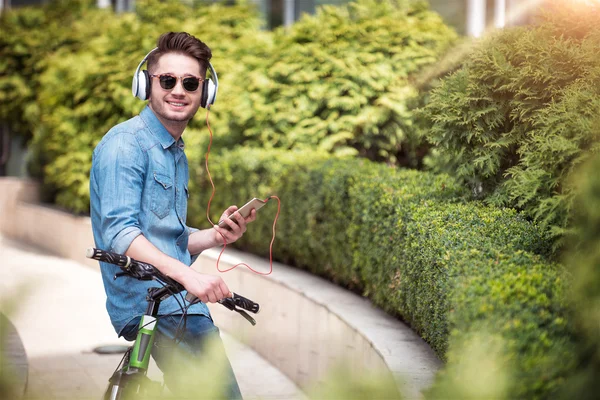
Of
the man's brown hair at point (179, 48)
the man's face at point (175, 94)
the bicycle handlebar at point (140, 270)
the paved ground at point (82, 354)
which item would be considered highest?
the man's brown hair at point (179, 48)

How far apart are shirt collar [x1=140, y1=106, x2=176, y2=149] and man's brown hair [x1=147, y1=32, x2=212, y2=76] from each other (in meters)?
0.20

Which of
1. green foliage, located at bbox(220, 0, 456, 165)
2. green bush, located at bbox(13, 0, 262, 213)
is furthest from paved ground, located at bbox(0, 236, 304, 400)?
green foliage, located at bbox(220, 0, 456, 165)

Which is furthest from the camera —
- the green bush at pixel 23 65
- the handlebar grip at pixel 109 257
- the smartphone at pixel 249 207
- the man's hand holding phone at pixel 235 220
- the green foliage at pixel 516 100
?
the green bush at pixel 23 65

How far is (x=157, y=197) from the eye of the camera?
318 centimetres

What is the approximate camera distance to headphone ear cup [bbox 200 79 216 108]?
350cm

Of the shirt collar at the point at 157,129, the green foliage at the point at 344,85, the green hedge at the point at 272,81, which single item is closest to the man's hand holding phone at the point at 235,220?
the shirt collar at the point at 157,129

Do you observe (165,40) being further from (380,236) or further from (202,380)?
(380,236)

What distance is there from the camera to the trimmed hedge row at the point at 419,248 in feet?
8.38

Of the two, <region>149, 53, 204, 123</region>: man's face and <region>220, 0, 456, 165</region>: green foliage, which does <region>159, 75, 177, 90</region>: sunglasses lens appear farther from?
<region>220, 0, 456, 165</region>: green foliage

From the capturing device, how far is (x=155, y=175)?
317 centimetres

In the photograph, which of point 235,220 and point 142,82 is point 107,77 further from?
point 235,220

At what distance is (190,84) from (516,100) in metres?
1.97

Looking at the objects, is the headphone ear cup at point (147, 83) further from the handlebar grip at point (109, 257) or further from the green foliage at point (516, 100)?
the green foliage at point (516, 100)

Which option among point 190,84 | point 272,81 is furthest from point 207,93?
point 272,81
